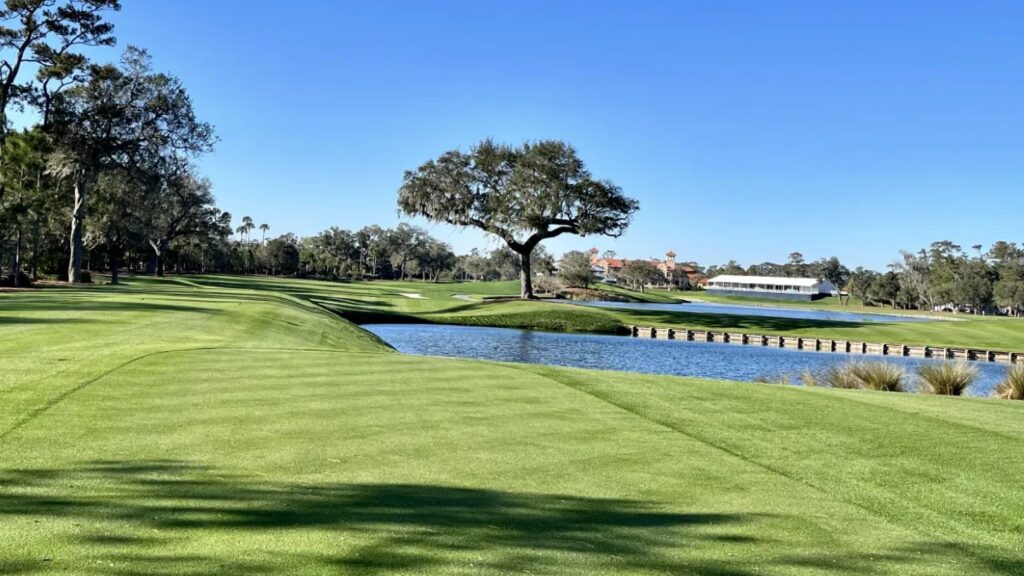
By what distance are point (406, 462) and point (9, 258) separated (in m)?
50.0

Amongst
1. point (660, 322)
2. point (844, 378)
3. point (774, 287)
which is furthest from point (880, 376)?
point (774, 287)

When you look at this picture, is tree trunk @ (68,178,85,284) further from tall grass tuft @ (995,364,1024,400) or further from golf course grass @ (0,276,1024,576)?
tall grass tuft @ (995,364,1024,400)

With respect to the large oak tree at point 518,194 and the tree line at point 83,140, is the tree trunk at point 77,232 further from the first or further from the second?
the large oak tree at point 518,194

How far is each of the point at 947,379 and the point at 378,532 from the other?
18355mm

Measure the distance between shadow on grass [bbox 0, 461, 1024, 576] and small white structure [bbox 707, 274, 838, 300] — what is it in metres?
172

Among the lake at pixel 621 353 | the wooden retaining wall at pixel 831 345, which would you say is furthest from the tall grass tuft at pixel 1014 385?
the wooden retaining wall at pixel 831 345

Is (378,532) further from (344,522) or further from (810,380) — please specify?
(810,380)

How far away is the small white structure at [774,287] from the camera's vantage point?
171125mm

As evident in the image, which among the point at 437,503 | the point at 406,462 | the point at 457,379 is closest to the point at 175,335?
the point at 457,379

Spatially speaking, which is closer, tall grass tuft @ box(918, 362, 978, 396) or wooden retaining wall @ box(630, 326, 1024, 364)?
tall grass tuft @ box(918, 362, 978, 396)

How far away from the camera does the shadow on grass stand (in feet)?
15.0

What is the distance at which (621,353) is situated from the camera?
3662cm

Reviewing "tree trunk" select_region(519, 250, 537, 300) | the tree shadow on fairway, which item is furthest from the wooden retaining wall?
the tree shadow on fairway

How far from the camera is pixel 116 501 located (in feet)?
17.9
